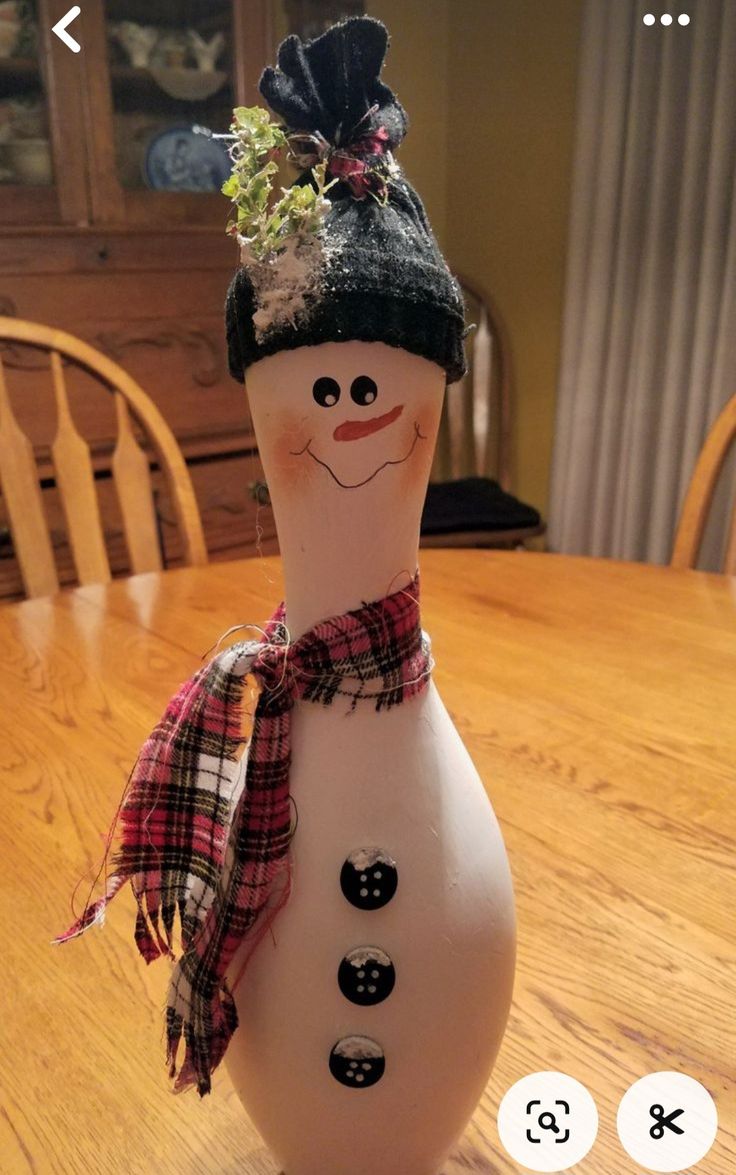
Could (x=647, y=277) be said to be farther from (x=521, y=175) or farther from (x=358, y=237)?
(x=358, y=237)

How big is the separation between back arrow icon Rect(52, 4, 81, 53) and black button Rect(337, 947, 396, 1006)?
1.91 meters

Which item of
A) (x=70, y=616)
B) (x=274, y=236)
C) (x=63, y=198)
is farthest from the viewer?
(x=63, y=198)

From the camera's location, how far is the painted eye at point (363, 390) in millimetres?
313

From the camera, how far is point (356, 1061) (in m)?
0.33

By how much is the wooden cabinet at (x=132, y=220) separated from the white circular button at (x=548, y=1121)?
1.45 metres

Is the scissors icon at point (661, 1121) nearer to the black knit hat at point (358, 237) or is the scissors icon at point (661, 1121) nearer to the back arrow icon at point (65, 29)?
the black knit hat at point (358, 237)

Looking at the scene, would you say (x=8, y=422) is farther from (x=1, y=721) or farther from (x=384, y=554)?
(x=384, y=554)

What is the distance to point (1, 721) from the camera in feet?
2.46

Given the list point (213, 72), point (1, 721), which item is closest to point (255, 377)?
point (1, 721)

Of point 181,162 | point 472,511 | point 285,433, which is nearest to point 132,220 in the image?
point 181,162

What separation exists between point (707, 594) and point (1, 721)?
2.19 ft

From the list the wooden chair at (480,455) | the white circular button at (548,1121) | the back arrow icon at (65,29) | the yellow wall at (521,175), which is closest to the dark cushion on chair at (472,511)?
the wooden chair at (480,455)

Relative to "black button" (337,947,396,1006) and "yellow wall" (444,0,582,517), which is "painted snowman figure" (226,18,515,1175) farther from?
"yellow wall" (444,0,582,517)

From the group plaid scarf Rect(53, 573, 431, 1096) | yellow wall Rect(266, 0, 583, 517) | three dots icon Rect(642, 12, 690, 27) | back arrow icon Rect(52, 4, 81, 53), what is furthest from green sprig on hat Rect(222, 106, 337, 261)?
yellow wall Rect(266, 0, 583, 517)
